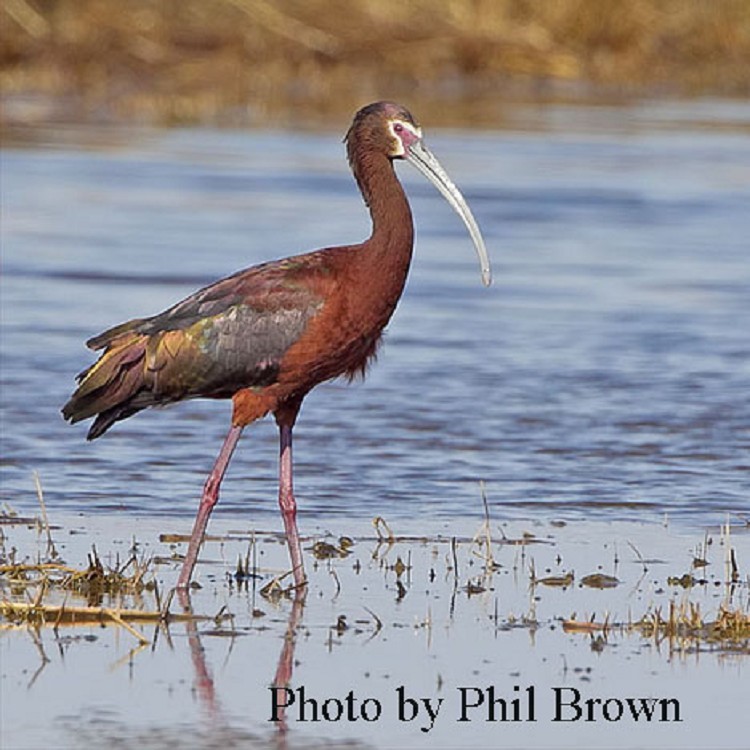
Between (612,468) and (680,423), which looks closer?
(612,468)

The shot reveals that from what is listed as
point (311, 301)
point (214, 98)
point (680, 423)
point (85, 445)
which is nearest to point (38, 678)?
point (311, 301)

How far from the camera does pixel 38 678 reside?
6855 millimetres

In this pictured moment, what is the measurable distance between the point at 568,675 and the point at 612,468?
3.83 meters

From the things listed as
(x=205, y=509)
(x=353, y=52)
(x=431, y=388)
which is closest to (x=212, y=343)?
(x=205, y=509)

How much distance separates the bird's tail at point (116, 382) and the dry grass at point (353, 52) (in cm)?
1945

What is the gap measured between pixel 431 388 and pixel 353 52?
20213 millimetres

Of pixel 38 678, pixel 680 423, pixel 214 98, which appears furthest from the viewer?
pixel 214 98

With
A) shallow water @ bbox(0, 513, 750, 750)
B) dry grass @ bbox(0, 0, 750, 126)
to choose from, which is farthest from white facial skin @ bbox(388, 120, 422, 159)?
dry grass @ bbox(0, 0, 750, 126)

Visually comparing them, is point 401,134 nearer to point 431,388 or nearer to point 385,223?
point 385,223

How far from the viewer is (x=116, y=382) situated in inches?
337

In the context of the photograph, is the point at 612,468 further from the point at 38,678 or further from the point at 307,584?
the point at 38,678

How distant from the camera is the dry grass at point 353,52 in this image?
97.8 feet

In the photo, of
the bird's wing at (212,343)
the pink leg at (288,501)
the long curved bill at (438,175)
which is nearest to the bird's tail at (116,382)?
the bird's wing at (212,343)

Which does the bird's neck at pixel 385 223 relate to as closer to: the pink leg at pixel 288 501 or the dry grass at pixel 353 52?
the pink leg at pixel 288 501
